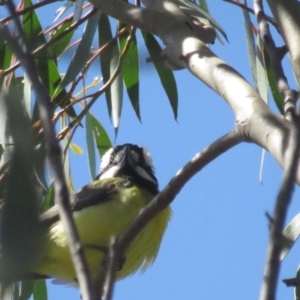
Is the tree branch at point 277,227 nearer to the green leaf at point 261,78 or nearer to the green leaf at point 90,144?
the green leaf at point 261,78

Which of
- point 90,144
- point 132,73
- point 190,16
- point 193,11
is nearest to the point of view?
point 190,16

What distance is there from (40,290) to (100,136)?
0.64 m

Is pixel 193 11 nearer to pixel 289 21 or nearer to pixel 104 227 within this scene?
pixel 289 21

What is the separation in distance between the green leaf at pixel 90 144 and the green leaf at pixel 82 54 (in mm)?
703

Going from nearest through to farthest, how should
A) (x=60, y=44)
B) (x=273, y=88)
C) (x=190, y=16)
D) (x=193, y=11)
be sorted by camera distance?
(x=190, y=16) → (x=193, y=11) → (x=273, y=88) → (x=60, y=44)

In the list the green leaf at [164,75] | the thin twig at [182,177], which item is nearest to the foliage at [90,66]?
the green leaf at [164,75]

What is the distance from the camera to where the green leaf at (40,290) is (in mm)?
3033

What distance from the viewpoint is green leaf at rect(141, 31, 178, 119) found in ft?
8.51

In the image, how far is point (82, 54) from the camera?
214 centimetres

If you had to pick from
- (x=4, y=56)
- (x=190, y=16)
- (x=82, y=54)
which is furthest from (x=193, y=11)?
(x=4, y=56)

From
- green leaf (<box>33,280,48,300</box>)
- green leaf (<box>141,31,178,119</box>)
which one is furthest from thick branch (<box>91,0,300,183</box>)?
green leaf (<box>33,280,48,300</box>)

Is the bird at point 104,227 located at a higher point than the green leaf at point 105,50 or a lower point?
lower

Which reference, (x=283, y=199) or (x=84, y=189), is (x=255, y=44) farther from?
(x=283, y=199)

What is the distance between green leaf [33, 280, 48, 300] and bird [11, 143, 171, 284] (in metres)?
0.44
